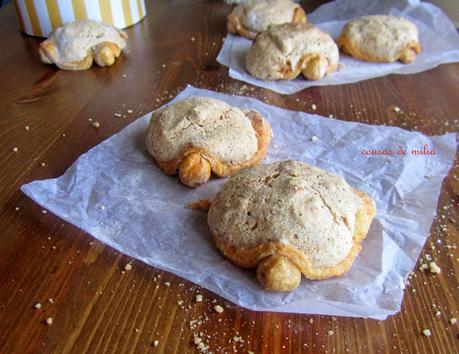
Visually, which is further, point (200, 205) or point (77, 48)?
point (77, 48)

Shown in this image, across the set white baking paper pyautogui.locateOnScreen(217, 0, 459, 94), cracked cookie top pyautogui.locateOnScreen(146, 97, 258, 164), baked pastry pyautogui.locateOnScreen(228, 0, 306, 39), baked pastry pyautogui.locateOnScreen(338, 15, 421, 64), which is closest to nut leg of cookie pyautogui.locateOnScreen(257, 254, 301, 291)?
cracked cookie top pyautogui.locateOnScreen(146, 97, 258, 164)

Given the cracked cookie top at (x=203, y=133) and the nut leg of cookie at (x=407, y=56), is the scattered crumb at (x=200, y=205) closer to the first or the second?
the cracked cookie top at (x=203, y=133)

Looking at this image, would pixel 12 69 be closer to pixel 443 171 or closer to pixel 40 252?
pixel 40 252

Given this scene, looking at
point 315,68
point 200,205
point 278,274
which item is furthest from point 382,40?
point 278,274

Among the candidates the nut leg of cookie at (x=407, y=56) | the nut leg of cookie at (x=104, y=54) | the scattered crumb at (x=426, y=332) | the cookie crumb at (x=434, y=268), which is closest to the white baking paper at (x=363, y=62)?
the nut leg of cookie at (x=407, y=56)

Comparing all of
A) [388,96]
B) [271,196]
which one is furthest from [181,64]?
[271,196]

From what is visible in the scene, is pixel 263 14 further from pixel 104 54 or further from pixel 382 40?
pixel 104 54
